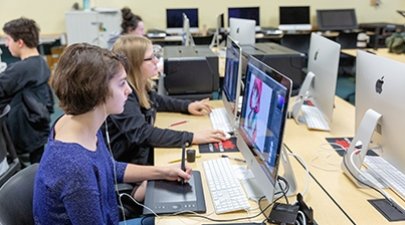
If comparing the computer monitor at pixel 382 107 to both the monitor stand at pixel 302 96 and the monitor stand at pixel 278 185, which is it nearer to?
the monitor stand at pixel 278 185

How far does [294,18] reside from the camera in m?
6.55

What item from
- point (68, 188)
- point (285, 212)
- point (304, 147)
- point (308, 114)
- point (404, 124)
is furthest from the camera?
point (308, 114)

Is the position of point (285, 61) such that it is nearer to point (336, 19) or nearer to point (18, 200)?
point (18, 200)

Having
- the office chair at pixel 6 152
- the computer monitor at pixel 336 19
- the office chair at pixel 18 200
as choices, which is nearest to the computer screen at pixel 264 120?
the office chair at pixel 18 200

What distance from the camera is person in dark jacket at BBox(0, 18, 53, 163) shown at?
2.81 meters

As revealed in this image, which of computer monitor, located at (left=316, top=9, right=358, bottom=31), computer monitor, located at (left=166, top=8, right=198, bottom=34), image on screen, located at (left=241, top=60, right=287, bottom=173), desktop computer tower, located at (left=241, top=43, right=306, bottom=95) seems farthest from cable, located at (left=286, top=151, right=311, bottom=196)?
computer monitor, located at (left=316, top=9, right=358, bottom=31)

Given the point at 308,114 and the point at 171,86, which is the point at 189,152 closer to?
the point at 308,114

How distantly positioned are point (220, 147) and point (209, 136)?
0.09m

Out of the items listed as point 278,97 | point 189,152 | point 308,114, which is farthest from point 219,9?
point 278,97

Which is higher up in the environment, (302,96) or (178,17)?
(178,17)

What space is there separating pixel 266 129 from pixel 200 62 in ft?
4.75

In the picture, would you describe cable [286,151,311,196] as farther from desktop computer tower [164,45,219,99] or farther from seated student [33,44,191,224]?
desktop computer tower [164,45,219,99]

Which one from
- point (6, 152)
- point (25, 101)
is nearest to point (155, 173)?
point (6, 152)

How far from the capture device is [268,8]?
22.3 ft
